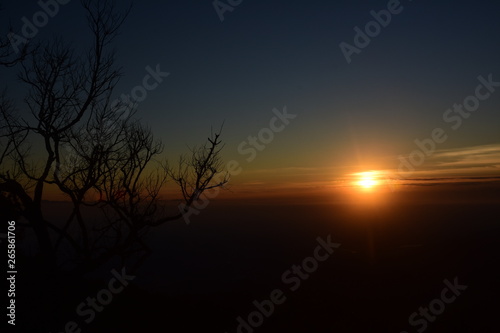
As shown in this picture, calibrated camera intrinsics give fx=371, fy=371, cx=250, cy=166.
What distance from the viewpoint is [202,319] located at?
614 inches

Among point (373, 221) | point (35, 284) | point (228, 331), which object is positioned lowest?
point (228, 331)

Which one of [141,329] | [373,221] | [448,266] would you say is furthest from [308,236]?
[141,329]

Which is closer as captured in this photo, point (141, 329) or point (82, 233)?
point (82, 233)

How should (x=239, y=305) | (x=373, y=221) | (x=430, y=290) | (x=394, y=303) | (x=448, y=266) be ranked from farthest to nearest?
(x=373, y=221)
(x=448, y=266)
(x=430, y=290)
(x=394, y=303)
(x=239, y=305)

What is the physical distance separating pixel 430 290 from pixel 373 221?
5912cm

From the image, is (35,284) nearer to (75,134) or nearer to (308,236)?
(75,134)

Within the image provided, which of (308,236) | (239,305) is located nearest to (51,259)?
(239,305)

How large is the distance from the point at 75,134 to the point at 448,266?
166 feet

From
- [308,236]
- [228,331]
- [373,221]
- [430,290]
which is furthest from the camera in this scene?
[308,236]

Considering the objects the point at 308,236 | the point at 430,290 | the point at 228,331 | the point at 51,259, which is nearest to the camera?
the point at 51,259

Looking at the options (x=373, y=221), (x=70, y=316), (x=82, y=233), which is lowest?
(x=70, y=316)

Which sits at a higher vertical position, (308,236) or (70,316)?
(308,236)

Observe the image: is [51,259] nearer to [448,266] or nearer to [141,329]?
[141,329]

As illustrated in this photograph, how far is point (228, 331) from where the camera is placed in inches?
591
